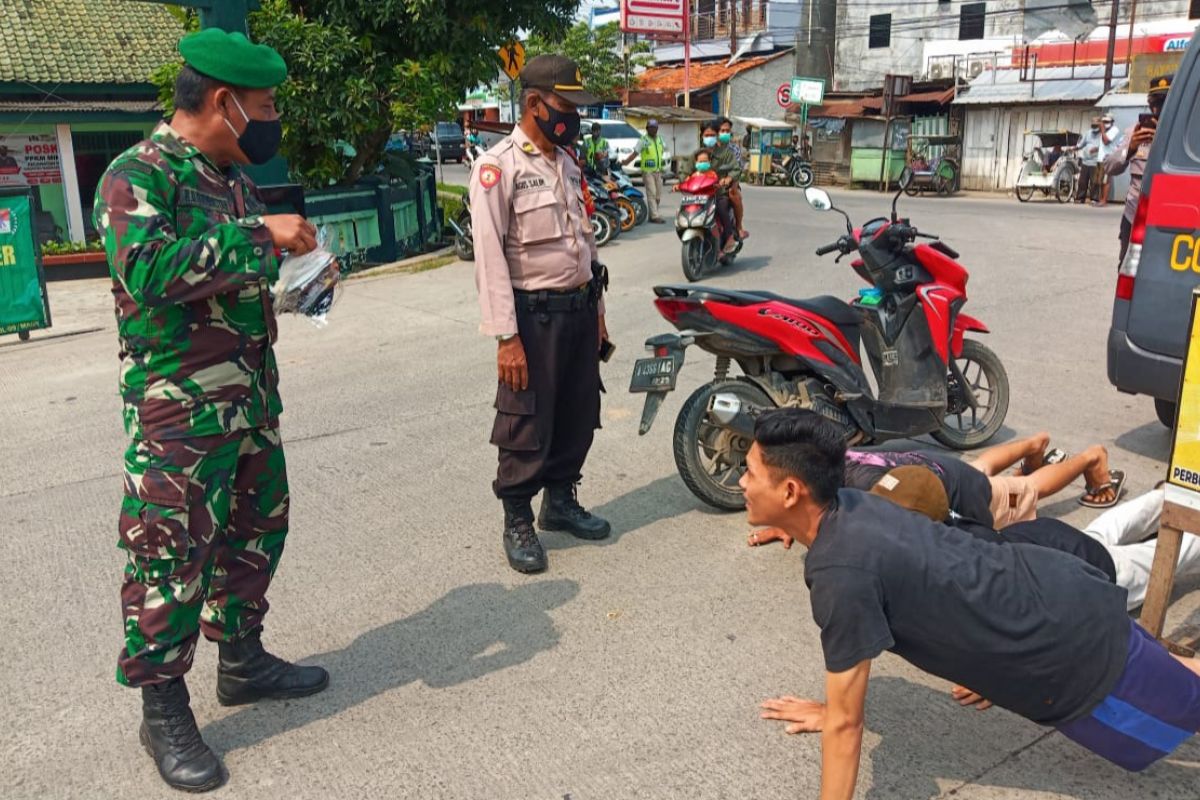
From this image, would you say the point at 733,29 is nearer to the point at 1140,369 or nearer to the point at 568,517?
the point at 1140,369

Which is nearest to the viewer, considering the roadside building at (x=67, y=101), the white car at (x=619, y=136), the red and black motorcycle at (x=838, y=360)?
the red and black motorcycle at (x=838, y=360)

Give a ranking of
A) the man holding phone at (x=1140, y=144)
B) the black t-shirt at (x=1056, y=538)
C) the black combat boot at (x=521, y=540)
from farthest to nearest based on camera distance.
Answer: the man holding phone at (x=1140, y=144) → the black combat boot at (x=521, y=540) → the black t-shirt at (x=1056, y=538)

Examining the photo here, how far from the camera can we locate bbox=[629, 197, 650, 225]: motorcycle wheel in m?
14.8

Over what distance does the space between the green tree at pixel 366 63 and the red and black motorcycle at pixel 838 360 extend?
773 centimetres

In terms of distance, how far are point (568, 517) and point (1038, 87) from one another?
82.6 ft

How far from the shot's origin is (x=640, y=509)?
455 cm

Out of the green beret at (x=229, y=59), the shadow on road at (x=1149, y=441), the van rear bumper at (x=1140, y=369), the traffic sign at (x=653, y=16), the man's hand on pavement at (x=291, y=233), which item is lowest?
the shadow on road at (x=1149, y=441)

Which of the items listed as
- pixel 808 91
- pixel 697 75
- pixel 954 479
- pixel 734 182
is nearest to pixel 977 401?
pixel 954 479

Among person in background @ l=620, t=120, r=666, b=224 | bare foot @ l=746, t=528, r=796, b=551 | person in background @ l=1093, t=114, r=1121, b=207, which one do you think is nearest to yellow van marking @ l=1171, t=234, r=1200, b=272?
bare foot @ l=746, t=528, r=796, b=551

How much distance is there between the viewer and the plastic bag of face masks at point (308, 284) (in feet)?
8.43

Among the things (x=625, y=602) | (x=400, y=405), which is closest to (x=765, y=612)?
(x=625, y=602)

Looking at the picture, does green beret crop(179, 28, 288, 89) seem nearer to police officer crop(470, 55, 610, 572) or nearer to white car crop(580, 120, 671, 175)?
police officer crop(470, 55, 610, 572)

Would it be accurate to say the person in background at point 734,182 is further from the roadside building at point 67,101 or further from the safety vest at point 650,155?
the roadside building at point 67,101

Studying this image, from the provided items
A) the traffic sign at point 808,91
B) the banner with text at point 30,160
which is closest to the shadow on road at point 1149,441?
the banner with text at point 30,160
